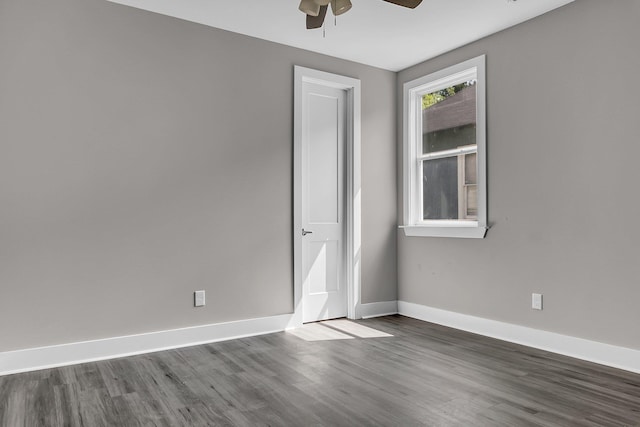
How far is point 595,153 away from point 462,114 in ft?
4.40

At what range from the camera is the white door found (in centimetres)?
432

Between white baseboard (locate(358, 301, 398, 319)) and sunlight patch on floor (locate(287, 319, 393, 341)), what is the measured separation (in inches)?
10.2

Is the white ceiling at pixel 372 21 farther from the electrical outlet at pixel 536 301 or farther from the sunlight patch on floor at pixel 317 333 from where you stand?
the sunlight patch on floor at pixel 317 333

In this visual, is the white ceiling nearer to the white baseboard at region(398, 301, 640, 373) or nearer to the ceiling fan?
the ceiling fan

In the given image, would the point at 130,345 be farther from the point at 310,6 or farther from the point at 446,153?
the point at 446,153

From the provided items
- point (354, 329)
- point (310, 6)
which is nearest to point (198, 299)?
point (354, 329)

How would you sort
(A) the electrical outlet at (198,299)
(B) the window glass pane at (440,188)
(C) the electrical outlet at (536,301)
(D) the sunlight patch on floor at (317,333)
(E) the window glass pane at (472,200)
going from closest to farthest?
(C) the electrical outlet at (536,301)
(A) the electrical outlet at (198,299)
(D) the sunlight patch on floor at (317,333)
(E) the window glass pane at (472,200)
(B) the window glass pane at (440,188)

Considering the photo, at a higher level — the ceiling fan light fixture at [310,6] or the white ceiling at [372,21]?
the white ceiling at [372,21]

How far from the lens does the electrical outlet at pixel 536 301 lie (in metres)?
3.46

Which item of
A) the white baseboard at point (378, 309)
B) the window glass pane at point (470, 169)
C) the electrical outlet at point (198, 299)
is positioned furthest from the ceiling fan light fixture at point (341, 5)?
the white baseboard at point (378, 309)

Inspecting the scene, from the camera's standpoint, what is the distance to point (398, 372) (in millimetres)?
2938

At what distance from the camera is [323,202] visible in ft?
14.6

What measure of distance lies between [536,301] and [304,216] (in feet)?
7.00

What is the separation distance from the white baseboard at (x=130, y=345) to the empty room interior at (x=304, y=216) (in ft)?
0.04
